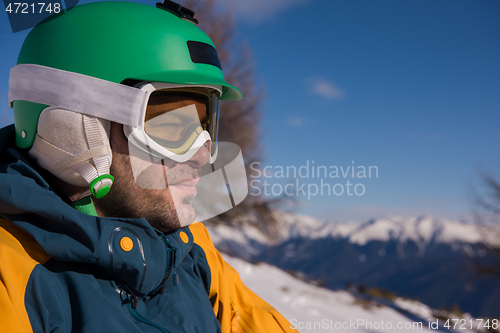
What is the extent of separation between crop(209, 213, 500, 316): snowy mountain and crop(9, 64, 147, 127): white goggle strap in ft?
285

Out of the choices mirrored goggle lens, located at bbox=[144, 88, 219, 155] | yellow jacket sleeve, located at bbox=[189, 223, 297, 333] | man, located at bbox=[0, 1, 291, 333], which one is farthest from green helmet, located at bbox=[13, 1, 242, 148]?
yellow jacket sleeve, located at bbox=[189, 223, 297, 333]

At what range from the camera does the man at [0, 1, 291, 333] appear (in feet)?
3.85

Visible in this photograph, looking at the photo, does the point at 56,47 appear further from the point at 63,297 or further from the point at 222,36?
the point at 222,36

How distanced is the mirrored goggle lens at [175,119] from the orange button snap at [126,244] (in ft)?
1.69

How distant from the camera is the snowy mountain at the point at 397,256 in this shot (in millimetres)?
100062

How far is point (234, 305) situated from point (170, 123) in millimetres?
1035

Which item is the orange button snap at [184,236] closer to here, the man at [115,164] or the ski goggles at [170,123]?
the man at [115,164]

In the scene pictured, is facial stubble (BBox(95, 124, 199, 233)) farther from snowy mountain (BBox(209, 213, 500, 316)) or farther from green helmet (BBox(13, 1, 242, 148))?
snowy mountain (BBox(209, 213, 500, 316))

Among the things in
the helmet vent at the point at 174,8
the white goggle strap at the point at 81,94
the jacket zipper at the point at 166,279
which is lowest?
the jacket zipper at the point at 166,279

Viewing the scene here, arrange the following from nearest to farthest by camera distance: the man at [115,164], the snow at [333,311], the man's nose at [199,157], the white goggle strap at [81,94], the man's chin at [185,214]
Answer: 1. the man at [115,164]
2. the white goggle strap at [81,94]
3. the man's chin at [185,214]
4. the man's nose at [199,157]
5. the snow at [333,311]

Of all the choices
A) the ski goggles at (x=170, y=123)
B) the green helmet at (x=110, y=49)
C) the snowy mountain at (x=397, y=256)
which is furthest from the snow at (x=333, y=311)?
the snowy mountain at (x=397, y=256)

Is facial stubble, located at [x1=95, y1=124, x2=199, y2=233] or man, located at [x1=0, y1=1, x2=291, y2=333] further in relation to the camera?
facial stubble, located at [x1=95, y1=124, x2=199, y2=233]

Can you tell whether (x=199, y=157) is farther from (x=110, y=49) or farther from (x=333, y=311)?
(x=333, y=311)

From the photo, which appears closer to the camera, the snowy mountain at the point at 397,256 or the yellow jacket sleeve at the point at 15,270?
the yellow jacket sleeve at the point at 15,270
